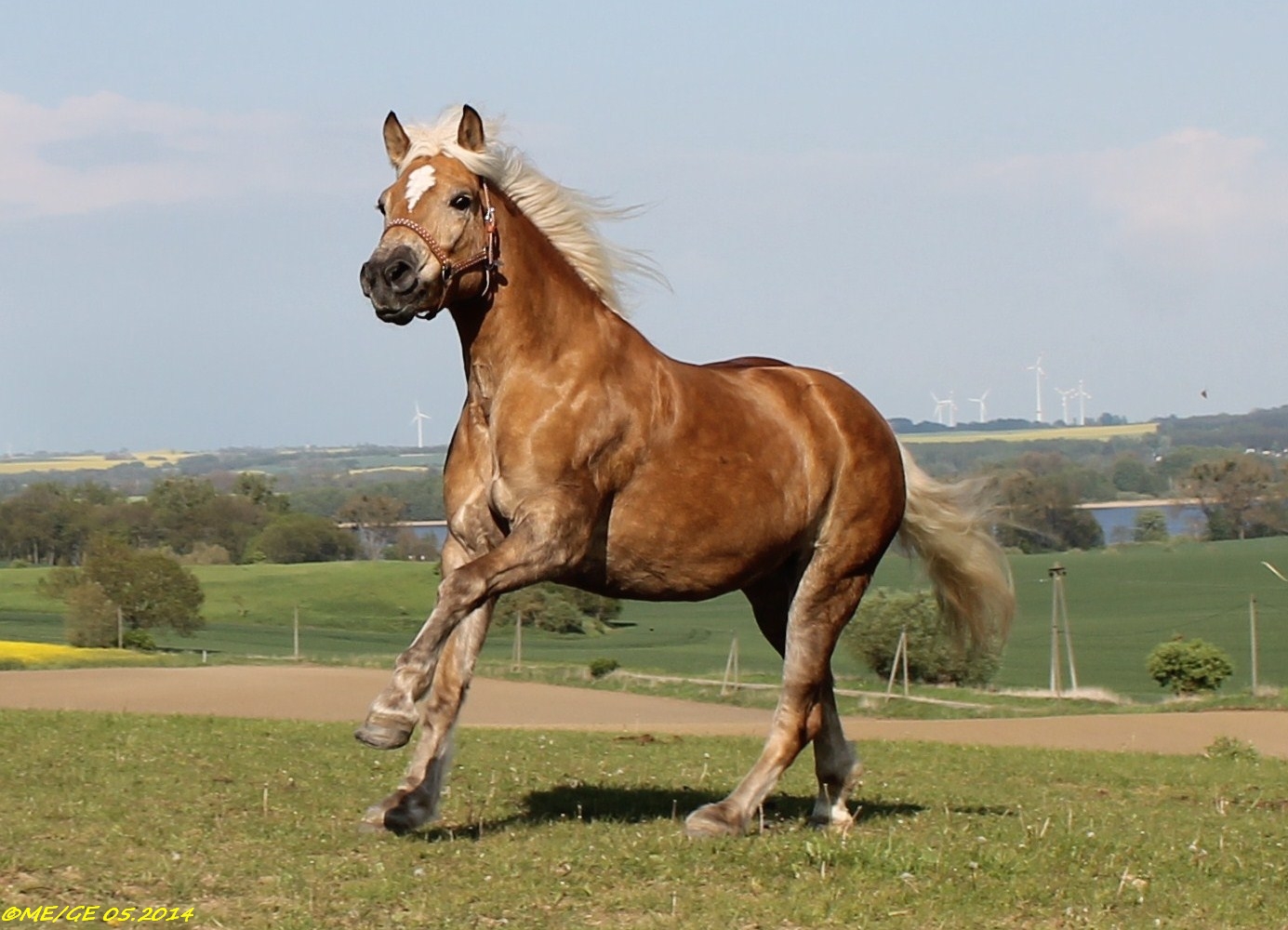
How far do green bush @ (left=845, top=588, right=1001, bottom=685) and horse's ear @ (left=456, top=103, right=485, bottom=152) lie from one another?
2849 cm

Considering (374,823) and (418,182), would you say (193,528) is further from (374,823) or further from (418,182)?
(418,182)

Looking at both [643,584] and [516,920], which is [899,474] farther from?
[516,920]

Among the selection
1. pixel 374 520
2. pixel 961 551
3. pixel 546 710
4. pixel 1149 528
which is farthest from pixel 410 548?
pixel 961 551

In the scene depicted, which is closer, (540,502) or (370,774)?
(540,502)

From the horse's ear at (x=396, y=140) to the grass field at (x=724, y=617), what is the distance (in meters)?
34.6

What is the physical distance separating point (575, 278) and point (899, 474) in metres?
2.07

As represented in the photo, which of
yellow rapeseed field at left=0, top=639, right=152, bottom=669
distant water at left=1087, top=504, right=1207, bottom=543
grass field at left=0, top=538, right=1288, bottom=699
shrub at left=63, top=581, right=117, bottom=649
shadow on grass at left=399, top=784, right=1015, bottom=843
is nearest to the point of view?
shadow on grass at left=399, top=784, right=1015, bottom=843

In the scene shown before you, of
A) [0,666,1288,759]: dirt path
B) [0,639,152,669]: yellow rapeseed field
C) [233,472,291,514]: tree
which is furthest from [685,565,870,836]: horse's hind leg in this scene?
[233,472,291,514]: tree

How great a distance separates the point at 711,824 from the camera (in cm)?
718

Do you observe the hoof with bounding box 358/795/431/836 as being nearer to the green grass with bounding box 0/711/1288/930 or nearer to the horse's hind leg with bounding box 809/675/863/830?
the green grass with bounding box 0/711/1288/930

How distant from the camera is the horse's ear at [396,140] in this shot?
7172 mm

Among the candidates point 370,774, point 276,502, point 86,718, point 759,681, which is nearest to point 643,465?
point 370,774

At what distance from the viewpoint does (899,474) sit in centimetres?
837

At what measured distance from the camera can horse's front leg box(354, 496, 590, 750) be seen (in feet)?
20.2
